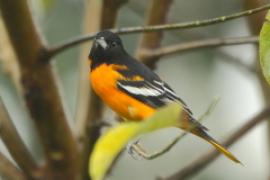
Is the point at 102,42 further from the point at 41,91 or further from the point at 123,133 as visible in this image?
the point at 123,133

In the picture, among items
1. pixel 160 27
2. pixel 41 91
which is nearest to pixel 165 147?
pixel 160 27

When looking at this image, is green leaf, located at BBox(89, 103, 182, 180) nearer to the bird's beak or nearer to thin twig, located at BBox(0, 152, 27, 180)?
thin twig, located at BBox(0, 152, 27, 180)

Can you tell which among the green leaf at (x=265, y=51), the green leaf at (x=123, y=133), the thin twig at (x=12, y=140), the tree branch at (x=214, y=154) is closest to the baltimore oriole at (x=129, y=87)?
the tree branch at (x=214, y=154)

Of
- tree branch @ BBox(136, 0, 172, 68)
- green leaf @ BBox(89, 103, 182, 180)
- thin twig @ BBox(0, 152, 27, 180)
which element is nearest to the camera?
green leaf @ BBox(89, 103, 182, 180)

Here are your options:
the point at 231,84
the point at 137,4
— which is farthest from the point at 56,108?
the point at 231,84

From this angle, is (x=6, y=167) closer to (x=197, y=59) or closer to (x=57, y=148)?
(x=57, y=148)

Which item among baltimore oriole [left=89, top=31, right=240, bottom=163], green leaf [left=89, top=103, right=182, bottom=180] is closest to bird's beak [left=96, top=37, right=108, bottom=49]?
baltimore oriole [left=89, top=31, right=240, bottom=163]

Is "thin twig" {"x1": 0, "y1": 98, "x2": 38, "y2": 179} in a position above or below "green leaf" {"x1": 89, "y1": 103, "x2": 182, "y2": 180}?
below

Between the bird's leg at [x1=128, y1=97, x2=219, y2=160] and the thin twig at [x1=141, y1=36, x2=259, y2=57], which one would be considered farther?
the thin twig at [x1=141, y1=36, x2=259, y2=57]

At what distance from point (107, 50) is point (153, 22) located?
1.03 feet

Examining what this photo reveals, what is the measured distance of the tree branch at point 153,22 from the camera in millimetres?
2285

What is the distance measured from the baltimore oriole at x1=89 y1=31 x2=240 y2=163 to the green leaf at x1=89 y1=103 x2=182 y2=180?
1.02m

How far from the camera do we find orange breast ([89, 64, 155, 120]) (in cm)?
231

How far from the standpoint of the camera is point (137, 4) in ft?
10.2
